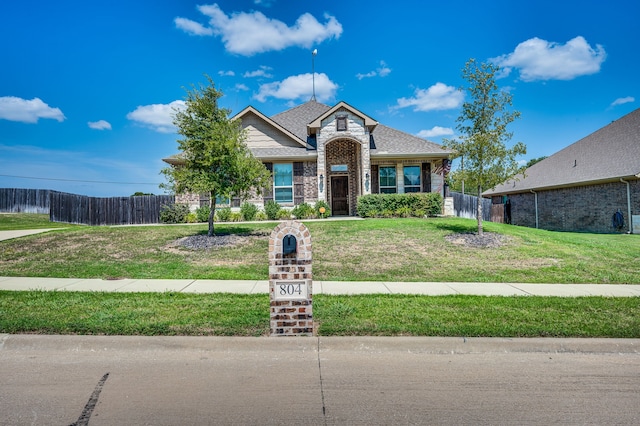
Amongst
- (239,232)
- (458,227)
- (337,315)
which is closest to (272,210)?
(239,232)

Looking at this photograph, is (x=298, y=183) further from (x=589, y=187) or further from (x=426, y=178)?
(x=589, y=187)

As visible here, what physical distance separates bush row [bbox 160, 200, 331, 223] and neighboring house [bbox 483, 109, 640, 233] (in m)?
14.1

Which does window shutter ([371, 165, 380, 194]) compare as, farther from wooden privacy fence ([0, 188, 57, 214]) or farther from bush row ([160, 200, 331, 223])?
wooden privacy fence ([0, 188, 57, 214])

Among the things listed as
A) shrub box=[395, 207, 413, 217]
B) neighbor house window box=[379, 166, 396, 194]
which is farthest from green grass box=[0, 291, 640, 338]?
neighbor house window box=[379, 166, 396, 194]

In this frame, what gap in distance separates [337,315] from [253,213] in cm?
1441

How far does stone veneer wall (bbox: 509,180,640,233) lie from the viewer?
18.2 metres

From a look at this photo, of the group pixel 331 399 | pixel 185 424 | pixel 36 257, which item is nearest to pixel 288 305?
pixel 331 399

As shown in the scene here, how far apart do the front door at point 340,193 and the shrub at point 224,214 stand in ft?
19.6

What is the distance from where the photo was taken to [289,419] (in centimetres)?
306

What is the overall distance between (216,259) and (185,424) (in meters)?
7.62

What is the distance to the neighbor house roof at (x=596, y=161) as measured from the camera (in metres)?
18.8

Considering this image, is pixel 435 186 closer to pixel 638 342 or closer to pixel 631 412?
pixel 638 342

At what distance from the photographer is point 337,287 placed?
7605mm

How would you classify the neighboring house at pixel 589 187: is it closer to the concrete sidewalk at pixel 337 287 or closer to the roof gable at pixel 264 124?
the concrete sidewalk at pixel 337 287
